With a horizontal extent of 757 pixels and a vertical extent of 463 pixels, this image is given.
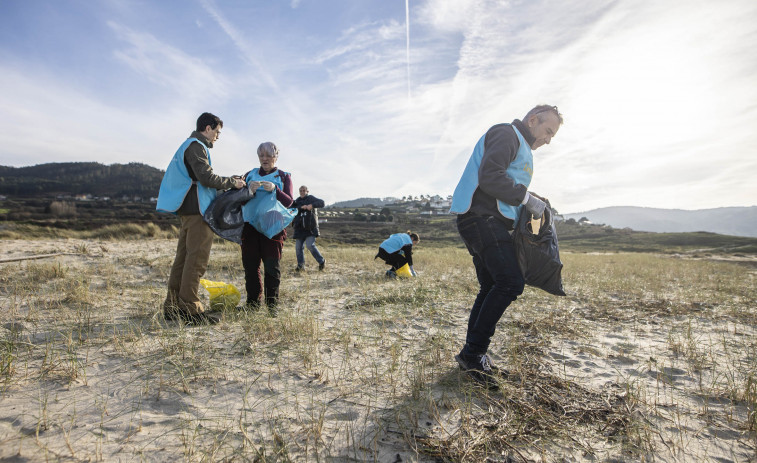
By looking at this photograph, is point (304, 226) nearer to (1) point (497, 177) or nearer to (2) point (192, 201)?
(2) point (192, 201)

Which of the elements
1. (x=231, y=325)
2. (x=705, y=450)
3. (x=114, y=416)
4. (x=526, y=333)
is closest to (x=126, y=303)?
(x=231, y=325)

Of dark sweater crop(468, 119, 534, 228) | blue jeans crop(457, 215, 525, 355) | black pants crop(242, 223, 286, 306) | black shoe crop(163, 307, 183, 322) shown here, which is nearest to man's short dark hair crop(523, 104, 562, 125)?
dark sweater crop(468, 119, 534, 228)

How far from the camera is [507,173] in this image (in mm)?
2455

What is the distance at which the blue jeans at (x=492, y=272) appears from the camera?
2344mm

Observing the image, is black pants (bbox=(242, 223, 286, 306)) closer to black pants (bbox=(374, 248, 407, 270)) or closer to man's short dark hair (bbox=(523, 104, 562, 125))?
man's short dark hair (bbox=(523, 104, 562, 125))

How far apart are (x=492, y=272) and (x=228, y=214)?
2.71 metres

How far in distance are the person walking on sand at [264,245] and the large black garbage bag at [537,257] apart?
2.63m

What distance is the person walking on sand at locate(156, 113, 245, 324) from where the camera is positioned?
3.28 m

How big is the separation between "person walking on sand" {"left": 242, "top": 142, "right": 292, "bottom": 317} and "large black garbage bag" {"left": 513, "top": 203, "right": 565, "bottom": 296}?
104 inches

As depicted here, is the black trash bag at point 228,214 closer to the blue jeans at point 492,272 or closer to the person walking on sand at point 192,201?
the person walking on sand at point 192,201

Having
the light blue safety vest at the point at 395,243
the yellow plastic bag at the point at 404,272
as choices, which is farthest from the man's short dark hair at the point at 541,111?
the yellow plastic bag at the point at 404,272

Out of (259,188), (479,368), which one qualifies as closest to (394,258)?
(259,188)

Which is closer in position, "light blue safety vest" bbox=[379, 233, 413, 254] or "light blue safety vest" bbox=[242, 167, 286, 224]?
"light blue safety vest" bbox=[242, 167, 286, 224]

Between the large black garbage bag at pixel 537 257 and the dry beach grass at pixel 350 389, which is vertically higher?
the large black garbage bag at pixel 537 257
